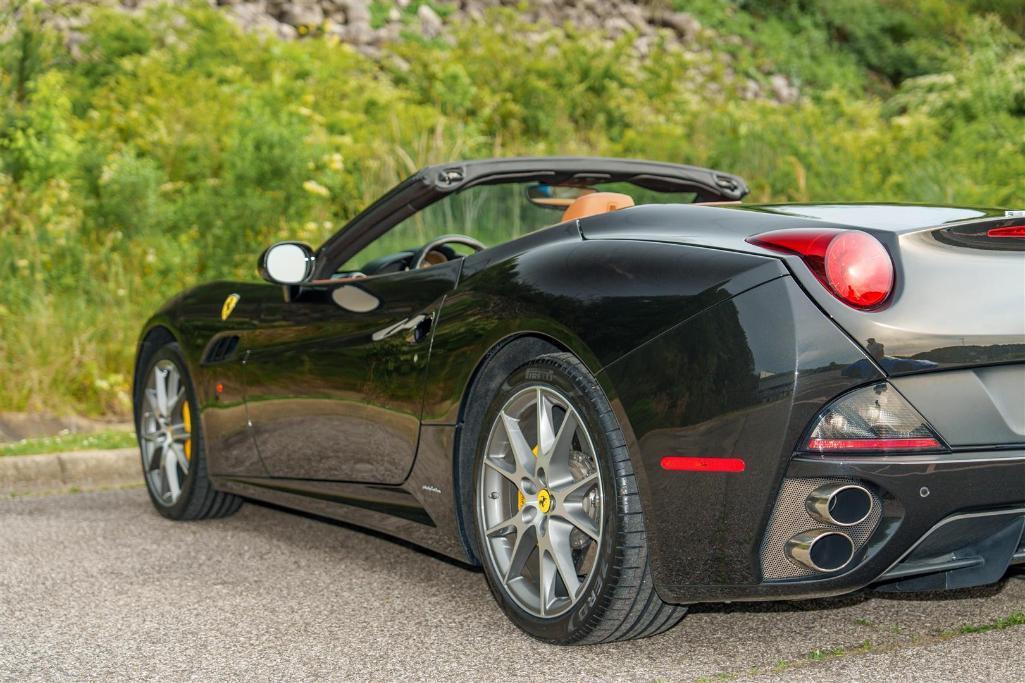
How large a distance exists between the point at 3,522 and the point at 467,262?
10.2ft

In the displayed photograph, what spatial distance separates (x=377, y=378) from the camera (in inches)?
170

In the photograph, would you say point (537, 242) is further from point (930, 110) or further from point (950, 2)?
point (950, 2)

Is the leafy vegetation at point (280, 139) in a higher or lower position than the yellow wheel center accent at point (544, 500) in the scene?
higher

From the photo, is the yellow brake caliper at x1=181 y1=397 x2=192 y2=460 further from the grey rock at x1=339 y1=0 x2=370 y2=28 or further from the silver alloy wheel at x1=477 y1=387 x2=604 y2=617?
the grey rock at x1=339 y1=0 x2=370 y2=28

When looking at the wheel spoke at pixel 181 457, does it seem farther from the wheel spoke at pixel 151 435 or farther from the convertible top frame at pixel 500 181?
the convertible top frame at pixel 500 181

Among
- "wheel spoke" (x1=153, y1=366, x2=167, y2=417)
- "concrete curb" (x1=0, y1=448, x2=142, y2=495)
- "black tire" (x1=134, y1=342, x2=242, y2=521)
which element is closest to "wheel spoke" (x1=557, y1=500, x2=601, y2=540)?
"black tire" (x1=134, y1=342, x2=242, y2=521)

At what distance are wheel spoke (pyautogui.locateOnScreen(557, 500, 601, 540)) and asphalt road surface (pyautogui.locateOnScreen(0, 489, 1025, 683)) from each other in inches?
13.5

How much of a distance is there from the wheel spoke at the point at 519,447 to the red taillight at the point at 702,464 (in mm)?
577

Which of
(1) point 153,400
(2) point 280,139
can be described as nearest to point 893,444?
(1) point 153,400

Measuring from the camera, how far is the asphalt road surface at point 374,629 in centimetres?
345

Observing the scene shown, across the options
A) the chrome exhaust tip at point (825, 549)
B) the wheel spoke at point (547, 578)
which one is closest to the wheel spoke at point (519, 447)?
the wheel spoke at point (547, 578)

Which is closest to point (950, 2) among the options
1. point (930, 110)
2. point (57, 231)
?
point (930, 110)

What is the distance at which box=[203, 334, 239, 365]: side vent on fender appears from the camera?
5.36 m

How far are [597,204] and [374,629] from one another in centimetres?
151
